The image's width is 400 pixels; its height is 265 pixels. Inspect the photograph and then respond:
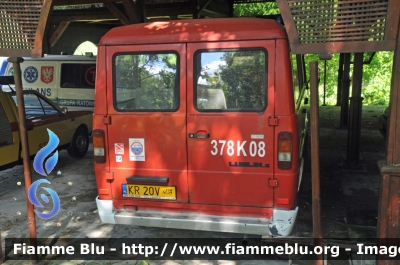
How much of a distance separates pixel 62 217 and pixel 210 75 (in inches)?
Answer: 117

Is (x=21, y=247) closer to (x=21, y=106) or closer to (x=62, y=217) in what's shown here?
(x=62, y=217)

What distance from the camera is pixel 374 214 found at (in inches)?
195

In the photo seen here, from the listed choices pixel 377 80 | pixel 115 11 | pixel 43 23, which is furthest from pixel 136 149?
pixel 377 80

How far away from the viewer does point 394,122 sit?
9.53ft

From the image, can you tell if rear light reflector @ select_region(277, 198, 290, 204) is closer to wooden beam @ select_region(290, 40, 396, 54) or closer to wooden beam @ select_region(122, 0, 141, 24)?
wooden beam @ select_region(290, 40, 396, 54)

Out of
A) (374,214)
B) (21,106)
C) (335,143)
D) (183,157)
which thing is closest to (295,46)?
(183,157)

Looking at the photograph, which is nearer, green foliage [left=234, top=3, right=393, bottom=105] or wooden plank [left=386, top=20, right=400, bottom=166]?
wooden plank [left=386, top=20, right=400, bottom=166]

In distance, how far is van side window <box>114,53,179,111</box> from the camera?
3.85 m

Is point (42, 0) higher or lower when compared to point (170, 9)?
lower

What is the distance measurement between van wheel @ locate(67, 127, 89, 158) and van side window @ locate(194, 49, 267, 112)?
4.93 meters

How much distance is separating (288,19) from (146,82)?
5.42 feet

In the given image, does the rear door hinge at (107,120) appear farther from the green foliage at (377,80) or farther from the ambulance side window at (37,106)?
the green foliage at (377,80)

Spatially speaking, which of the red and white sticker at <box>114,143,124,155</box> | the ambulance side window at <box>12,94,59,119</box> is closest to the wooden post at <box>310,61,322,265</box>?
the red and white sticker at <box>114,143,124,155</box>

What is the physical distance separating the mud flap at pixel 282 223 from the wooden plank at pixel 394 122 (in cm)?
104
